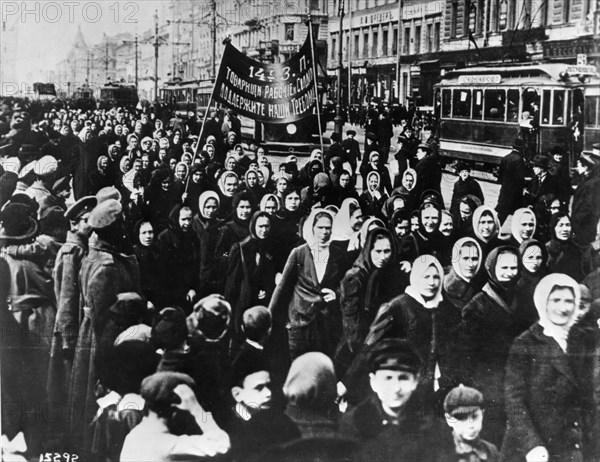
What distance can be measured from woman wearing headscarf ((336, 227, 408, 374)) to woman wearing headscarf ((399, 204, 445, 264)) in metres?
0.12

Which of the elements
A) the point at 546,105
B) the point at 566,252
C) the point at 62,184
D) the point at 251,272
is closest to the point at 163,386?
the point at 251,272

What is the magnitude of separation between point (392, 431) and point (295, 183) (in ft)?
5.71

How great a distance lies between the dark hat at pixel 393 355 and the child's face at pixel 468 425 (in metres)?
0.44

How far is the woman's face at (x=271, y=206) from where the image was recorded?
6098 mm

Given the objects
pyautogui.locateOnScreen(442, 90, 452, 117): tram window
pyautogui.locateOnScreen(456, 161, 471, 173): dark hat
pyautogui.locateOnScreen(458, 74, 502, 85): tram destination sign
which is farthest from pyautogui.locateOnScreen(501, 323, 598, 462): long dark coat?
pyautogui.locateOnScreen(458, 74, 502, 85): tram destination sign

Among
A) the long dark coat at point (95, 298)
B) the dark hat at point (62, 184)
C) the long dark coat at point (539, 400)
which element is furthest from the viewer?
the long dark coat at point (539, 400)

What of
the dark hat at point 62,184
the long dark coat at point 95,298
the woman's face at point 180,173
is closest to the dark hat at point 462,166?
the woman's face at point 180,173

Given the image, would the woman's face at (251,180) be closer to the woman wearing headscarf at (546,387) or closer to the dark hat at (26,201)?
the dark hat at (26,201)

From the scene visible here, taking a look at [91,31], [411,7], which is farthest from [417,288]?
[91,31]

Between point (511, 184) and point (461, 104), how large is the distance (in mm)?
638

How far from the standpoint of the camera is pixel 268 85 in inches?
243

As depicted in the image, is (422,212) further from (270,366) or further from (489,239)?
(270,366)

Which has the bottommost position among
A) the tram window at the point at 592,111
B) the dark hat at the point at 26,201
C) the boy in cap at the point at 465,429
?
the boy in cap at the point at 465,429

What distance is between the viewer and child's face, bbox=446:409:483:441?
609cm
